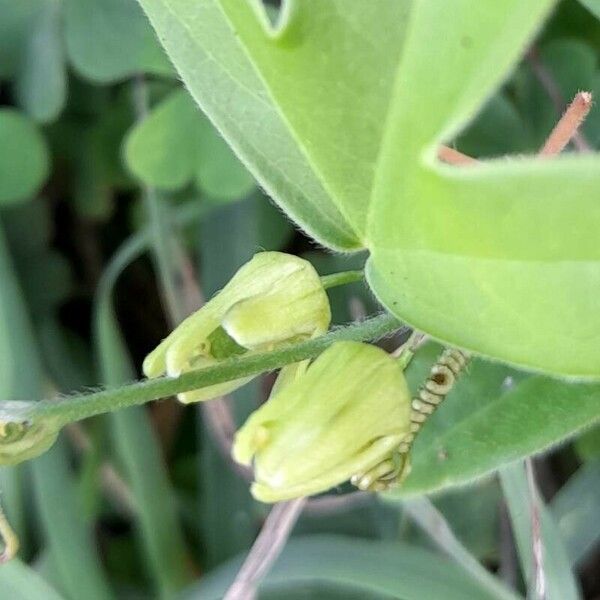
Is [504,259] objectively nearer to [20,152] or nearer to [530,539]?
[530,539]

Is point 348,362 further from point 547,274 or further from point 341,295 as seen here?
point 341,295

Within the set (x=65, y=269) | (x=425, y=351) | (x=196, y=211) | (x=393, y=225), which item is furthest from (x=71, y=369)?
(x=393, y=225)

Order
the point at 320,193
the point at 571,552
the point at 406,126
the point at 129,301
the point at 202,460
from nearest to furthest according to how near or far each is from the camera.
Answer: the point at 406,126 → the point at 320,193 → the point at 571,552 → the point at 202,460 → the point at 129,301

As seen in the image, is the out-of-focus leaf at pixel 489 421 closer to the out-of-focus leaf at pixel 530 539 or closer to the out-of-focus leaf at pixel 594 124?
the out-of-focus leaf at pixel 530 539

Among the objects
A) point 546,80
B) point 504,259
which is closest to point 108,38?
point 546,80

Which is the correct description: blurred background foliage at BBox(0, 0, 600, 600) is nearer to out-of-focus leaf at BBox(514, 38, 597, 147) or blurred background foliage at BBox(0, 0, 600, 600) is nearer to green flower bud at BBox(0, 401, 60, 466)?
out-of-focus leaf at BBox(514, 38, 597, 147)

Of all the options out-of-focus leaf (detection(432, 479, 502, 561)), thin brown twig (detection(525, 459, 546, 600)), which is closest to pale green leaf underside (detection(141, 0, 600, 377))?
thin brown twig (detection(525, 459, 546, 600))

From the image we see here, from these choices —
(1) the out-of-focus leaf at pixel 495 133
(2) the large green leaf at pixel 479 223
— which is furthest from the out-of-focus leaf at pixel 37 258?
(2) the large green leaf at pixel 479 223
